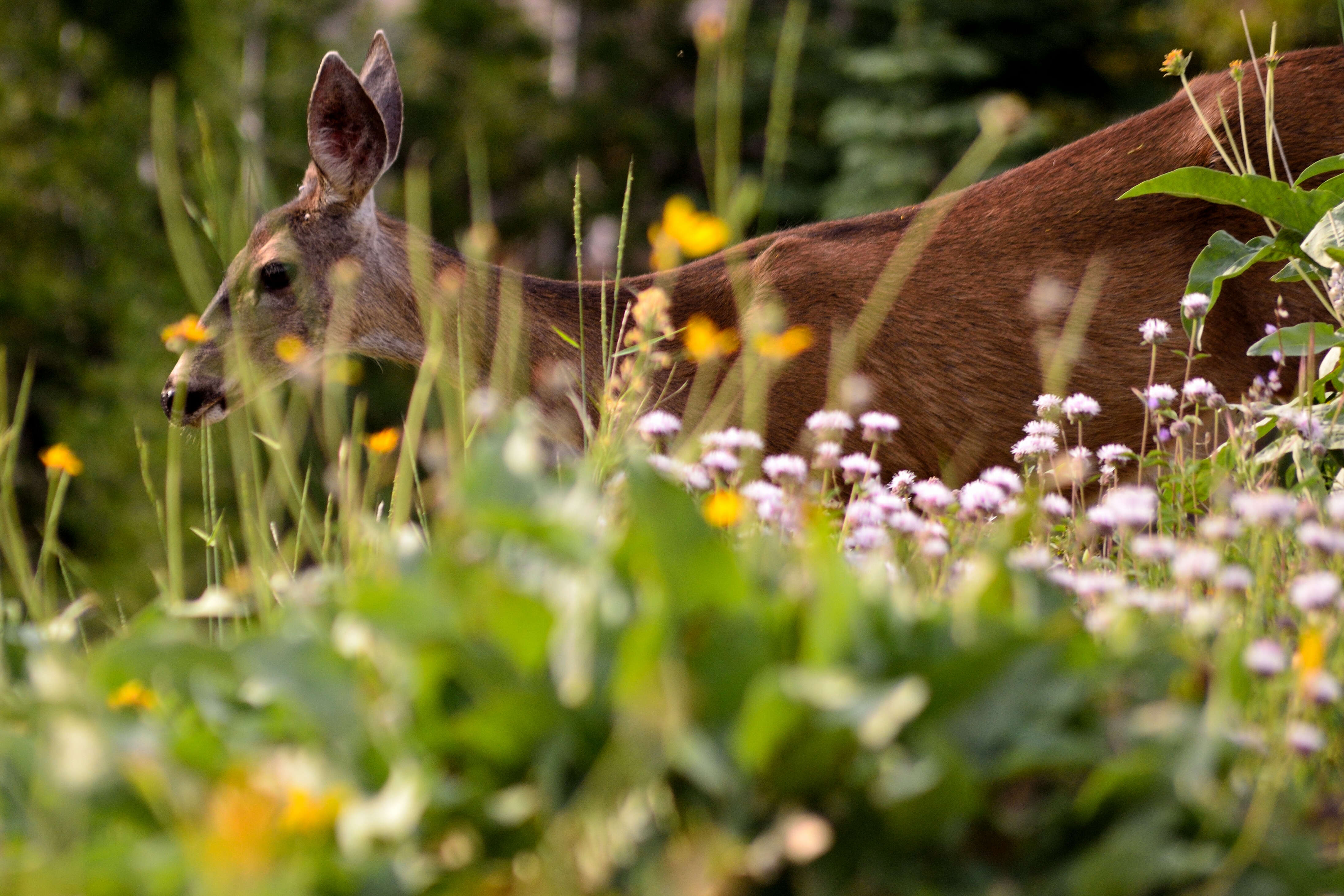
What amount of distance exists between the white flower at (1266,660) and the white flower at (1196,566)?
121 mm

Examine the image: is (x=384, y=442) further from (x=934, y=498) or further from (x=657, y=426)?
(x=934, y=498)

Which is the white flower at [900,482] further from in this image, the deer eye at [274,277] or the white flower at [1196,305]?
the deer eye at [274,277]

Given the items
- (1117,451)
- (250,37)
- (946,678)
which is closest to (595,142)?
(250,37)

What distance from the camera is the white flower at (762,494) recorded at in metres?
2.43

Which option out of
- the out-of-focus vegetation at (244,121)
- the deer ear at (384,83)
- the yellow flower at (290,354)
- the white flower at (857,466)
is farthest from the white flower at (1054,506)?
the out-of-focus vegetation at (244,121)

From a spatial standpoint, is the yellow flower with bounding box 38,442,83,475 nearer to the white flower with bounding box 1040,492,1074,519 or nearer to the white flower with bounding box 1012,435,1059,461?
the white flower with bounding box 1040,492,1074,519

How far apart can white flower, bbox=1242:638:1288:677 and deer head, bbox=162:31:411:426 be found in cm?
361

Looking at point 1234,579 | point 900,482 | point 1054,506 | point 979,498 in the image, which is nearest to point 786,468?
point 979,498

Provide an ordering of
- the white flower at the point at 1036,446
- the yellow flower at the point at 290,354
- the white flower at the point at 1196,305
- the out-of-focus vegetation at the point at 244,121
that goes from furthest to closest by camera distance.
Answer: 1. the out-of-focus vegetation at the point at 244,121
2. the yellow flower at the point at 290,354
3. the white flower at the point at 1196,305
4. the white flower at the point at 1036,446

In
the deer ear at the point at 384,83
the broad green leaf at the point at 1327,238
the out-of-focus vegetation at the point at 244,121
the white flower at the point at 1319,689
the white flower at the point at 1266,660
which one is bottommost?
the out-of-focus vegetation at the point at 244,121

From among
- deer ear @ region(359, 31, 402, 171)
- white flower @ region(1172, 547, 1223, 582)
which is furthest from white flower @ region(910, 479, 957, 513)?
deer ear @ region(359, 31, 402, 171)

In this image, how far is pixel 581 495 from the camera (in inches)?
66.4

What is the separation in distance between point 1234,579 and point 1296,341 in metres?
1.79

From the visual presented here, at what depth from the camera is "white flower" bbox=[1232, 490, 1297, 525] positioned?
190 centimetres
